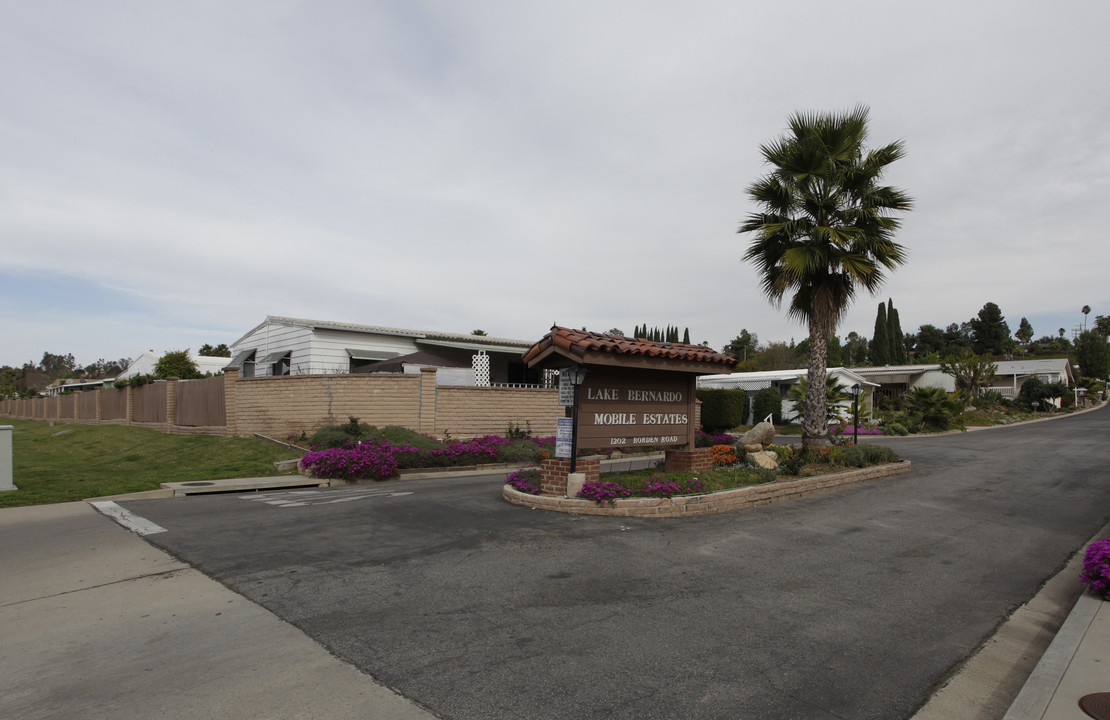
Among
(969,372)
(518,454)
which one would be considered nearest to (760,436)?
(518,454)

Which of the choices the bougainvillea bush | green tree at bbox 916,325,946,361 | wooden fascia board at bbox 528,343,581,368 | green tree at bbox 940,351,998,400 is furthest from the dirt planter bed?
green tree at bbox 916,325,946,361

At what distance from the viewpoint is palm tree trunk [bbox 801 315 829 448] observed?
1447cm

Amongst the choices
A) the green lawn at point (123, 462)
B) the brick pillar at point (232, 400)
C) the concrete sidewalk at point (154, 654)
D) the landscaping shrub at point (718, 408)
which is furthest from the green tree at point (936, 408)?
the concrete sidewalk at point (154, 654)

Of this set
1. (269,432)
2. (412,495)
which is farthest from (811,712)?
(269,432)

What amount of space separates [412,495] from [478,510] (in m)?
2.28

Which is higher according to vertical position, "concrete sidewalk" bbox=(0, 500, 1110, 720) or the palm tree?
the palm tree

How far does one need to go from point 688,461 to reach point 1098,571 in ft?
20.4

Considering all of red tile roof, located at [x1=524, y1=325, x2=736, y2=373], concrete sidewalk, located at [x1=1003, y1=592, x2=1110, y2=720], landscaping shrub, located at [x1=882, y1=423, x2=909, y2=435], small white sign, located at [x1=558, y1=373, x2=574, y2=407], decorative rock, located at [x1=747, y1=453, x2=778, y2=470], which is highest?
red tile roof, located at [x1=524, y1=325, x2=736, y2=373]

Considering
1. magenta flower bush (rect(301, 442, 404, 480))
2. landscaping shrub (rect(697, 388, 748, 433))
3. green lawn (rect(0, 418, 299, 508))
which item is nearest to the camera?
green lawn (rect(0, 418, 299, 508))

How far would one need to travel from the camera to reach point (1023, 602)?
5727 millimetres

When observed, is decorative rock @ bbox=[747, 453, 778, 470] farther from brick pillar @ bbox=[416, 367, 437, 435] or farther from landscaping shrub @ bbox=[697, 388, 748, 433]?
landscaping shrub @ bbox=[697, 388, 748, 433]

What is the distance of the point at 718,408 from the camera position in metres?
28.5

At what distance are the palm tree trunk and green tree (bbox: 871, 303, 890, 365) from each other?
57.2 meters

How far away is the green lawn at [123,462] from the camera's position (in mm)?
11609
